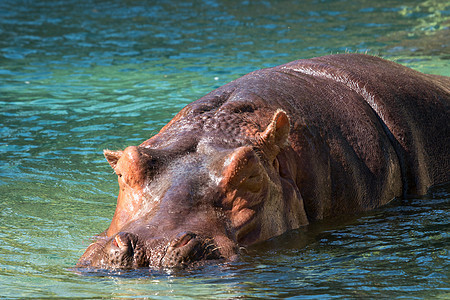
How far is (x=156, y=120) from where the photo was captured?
30.2ft

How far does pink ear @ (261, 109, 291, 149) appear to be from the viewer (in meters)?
4.63

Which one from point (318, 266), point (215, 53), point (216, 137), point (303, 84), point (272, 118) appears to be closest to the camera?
point (318, 266)

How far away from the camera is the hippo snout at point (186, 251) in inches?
143

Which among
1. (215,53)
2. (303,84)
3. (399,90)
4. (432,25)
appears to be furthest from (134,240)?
(432,25)

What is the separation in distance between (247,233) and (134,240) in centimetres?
84

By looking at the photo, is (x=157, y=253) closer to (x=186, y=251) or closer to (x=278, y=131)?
(x=186, y=251)

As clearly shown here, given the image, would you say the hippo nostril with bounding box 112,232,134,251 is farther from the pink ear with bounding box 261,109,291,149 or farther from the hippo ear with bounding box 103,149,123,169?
the pink ear with bounding box 261,109,291,149

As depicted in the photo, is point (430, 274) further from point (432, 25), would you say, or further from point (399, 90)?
point (432, 25)

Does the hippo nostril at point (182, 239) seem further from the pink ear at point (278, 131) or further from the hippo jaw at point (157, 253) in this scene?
the pink ear at point (278, 131)

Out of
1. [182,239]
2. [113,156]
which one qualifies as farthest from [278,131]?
[182,239]

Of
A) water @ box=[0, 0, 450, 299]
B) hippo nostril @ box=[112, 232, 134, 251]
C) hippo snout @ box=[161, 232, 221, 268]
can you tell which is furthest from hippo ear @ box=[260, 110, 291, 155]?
hippo nostril @ box=[112, 232, 134, 251]

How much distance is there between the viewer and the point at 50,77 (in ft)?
41.5

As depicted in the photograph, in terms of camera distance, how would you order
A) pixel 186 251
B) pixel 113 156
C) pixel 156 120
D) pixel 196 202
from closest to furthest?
1. pixel 186 251
2. pixel 196 202
3. pixel 113 156
4. pixel 156 120

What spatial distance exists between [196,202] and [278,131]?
944 millimetres
